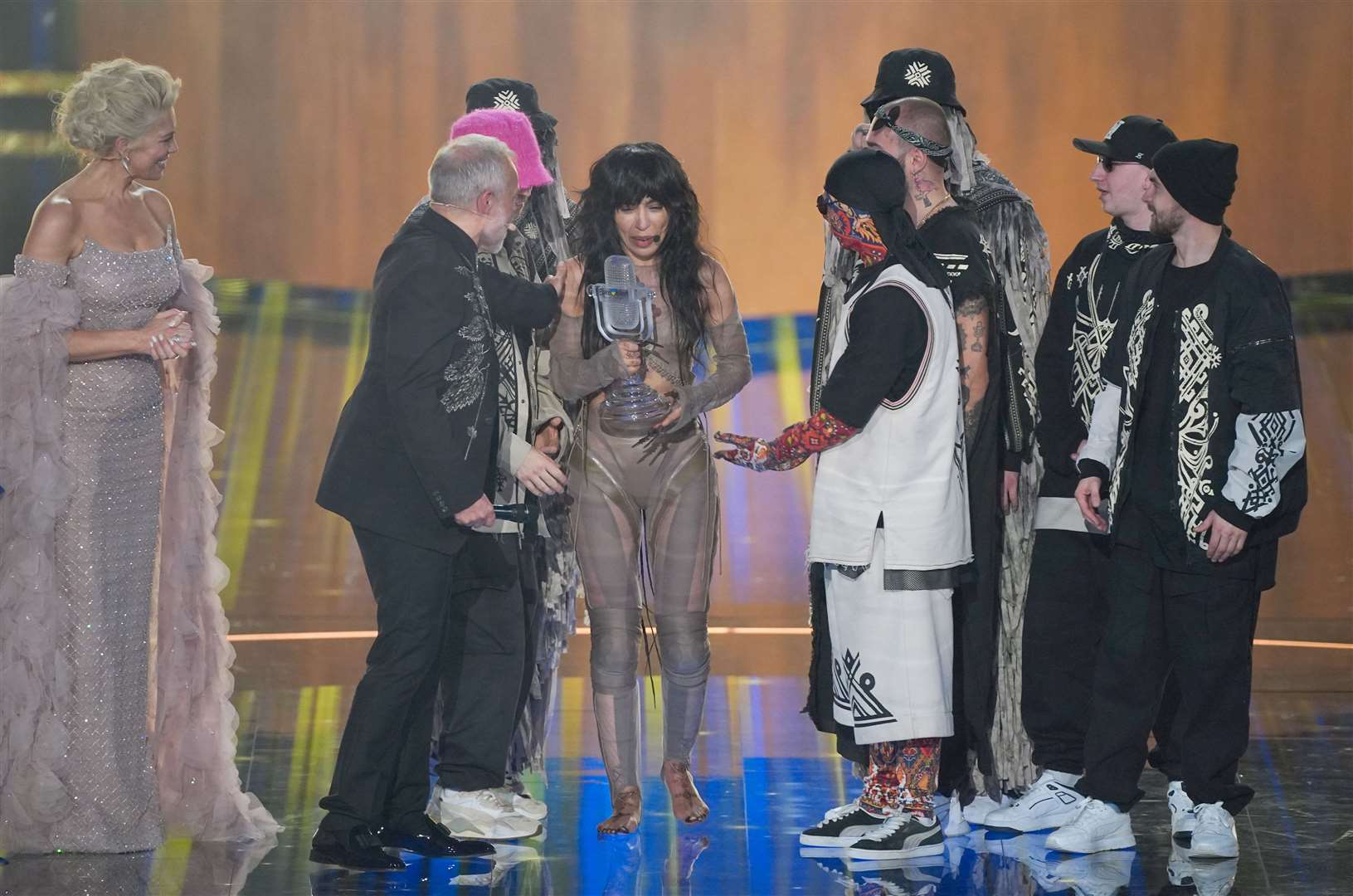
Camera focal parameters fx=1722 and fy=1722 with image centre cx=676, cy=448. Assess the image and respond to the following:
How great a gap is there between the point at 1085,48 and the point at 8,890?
20.2 ft

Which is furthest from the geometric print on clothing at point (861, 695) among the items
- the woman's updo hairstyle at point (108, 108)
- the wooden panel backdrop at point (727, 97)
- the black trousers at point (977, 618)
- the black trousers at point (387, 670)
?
the wooden panel backdrop at point (727, 97)

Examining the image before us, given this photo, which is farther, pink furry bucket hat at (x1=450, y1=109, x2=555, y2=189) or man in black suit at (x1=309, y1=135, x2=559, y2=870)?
pink furry bucket hat at (x1=450, y1=109, x2=555, y2=189)

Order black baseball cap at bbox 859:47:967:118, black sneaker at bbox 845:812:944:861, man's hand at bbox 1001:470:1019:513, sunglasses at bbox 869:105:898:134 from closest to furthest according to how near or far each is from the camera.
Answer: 1. black sneaker at bbox 845:812:944:861
2. sunglasses at bbox 869:105:898:134
3. man's hand at bbox 1001:470:1019:513
4. black baseball cap at bbox 859:47:967:118

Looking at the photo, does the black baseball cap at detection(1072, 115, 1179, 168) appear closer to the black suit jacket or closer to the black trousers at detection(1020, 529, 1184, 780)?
the black trousers at detection(1020, 529, 1184, 780)

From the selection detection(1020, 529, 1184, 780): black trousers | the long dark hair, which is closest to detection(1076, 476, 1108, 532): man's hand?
detection(1020, 529, 1184, 780): black trousers

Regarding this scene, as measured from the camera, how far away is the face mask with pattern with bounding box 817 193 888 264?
359cm

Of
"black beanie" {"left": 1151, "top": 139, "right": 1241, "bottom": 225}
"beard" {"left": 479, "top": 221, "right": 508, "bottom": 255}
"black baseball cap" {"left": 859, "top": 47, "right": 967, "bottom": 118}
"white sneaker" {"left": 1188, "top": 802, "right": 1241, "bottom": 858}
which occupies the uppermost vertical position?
"black baseball cap" {"left": 859, "top": 47, "right": 967, "bottom": 118}

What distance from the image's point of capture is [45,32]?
7633 mm

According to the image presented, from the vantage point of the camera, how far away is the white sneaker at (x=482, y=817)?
376 cm

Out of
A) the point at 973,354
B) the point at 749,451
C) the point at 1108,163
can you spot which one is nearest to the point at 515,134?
the point at 749,451

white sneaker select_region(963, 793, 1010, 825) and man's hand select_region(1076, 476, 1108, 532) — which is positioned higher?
man's hand select_region(1076, 476, 1108, 532)

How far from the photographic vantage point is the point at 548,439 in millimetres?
3896

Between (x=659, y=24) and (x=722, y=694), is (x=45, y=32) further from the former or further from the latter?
(x=722, y=694)

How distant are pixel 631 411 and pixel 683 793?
869 millimetres
